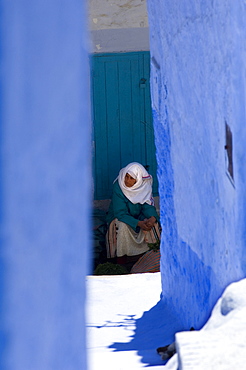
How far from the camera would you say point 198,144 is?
3225 millimetres

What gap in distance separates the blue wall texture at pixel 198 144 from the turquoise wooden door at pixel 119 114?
3.25m

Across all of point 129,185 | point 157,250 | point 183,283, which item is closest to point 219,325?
point 183,283

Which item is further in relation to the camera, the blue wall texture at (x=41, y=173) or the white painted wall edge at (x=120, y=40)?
the white painted wall edge at (x=120, y=40)

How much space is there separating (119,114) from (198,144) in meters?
4.39

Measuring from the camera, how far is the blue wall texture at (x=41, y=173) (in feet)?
3.68

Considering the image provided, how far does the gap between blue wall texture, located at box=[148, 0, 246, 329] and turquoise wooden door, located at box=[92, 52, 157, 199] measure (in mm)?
3247

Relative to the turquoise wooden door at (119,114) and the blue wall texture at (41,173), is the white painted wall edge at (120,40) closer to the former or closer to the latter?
the turquoise wooden door at (119,114)

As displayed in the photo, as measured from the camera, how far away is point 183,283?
3705mm

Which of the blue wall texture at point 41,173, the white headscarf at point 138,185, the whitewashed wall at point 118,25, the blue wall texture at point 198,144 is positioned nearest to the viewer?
the blue wall texture at point 41,173

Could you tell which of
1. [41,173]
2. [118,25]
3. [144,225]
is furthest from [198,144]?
[118,25]

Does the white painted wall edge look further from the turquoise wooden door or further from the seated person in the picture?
the seated person

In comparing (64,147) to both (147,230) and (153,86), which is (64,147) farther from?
(147,230)

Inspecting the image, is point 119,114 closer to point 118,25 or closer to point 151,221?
point 118,25

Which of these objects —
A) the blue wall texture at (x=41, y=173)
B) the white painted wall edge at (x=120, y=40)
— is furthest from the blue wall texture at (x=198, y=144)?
the white painted wall edge at (x=120, y=40)
